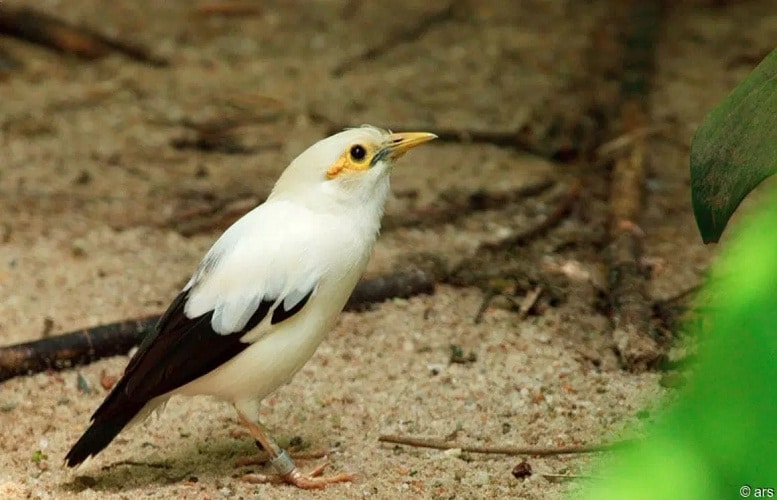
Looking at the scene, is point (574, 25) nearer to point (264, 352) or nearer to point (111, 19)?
point (111, 19)

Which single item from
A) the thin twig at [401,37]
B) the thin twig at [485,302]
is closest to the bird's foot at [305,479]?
the thin twig at [485,302]

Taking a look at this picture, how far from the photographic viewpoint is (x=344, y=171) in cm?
369

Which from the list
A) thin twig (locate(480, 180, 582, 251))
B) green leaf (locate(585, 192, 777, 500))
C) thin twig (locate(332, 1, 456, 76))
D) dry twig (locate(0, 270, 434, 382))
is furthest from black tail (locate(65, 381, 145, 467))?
thin twig (locate(332, 1, 456, 76))

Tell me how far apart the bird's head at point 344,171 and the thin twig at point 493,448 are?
85cm

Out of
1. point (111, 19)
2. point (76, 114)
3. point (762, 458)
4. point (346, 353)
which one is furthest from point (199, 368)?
point (111, 19)

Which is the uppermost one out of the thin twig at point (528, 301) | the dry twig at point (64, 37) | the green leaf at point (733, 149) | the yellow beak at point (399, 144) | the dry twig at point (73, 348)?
the green leaf at point (733, 149)

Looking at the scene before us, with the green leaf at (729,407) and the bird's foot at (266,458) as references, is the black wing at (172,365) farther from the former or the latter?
the green leaf at (729,407)

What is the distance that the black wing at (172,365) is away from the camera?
3490 millimetres

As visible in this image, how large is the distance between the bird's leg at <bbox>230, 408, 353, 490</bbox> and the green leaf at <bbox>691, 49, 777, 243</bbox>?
147 centimetres

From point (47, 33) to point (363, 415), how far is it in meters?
4.97

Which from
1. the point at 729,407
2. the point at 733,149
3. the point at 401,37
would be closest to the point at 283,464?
the point at 733,149

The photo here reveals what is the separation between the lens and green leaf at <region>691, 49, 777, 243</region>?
3.20 meters

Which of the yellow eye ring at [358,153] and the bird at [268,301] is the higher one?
the yellow eye ring at [358,153]

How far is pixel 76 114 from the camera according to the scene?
7066 millimetres
